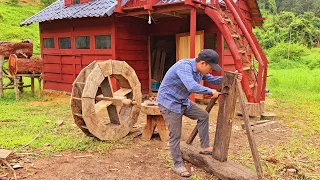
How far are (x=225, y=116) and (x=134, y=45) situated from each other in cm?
718

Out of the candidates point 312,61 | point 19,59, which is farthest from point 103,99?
point 312,61

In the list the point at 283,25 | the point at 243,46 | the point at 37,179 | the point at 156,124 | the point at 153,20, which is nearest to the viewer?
the point at 37,179

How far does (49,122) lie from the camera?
698 centimetres

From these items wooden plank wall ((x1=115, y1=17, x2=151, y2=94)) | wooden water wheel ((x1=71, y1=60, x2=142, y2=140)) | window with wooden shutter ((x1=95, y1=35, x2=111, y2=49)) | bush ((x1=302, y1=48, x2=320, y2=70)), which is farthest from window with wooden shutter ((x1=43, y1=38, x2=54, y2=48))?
bush ((x1=302, y1=48, x2=320, y2=70))

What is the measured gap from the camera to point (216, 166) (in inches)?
160

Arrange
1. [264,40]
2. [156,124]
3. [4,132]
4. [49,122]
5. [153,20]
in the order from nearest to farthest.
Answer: [156,124], [4,132], [49,122], [153,20], [264,40]

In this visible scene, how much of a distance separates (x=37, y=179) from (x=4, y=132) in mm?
2658

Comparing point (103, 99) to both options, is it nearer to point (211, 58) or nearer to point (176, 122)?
point (176, 122)

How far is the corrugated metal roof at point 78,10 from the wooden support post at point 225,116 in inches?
242

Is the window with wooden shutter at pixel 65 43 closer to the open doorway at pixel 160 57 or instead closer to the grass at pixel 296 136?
the open doorway at pixel 160 57

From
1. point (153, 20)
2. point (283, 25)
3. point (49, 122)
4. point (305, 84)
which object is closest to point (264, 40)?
point (283, 25)

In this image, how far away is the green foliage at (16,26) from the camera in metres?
23.1

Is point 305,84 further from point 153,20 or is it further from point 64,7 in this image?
point 64,7

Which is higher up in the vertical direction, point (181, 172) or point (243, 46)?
point (243, 46)
